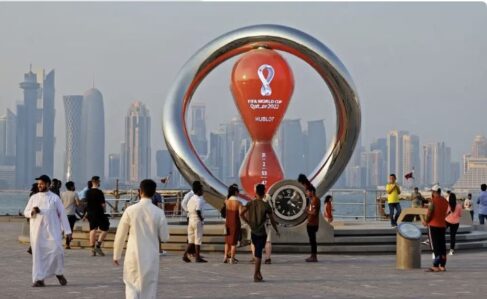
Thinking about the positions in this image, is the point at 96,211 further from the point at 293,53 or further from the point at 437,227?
the point at 293,53

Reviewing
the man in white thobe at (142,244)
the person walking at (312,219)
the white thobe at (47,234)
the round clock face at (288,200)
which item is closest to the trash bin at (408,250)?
the person walking at (312,219)

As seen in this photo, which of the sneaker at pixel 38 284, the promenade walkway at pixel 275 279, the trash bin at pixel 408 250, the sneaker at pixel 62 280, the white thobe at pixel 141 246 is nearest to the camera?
the white thobe at pixel 141 246

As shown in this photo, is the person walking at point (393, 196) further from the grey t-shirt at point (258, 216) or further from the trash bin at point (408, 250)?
the grey t-shirt at point (258, 216)

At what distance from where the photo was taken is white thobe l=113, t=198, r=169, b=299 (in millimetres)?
9227

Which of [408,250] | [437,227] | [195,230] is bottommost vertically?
[408,250]

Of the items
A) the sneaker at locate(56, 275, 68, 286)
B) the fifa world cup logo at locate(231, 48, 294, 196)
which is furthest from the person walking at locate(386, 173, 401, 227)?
the sneaker at locate(56, 275, 68, 286)

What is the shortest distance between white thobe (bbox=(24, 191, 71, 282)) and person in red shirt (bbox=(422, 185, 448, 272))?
5.84m

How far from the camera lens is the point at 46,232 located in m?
13.4

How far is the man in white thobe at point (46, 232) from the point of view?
13281 mm

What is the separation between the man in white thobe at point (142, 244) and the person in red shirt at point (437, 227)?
742 cm

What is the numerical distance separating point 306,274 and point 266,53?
10041 millimetres

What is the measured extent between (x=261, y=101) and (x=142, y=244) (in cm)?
1567

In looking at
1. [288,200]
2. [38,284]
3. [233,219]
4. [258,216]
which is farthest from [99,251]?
[38,284]

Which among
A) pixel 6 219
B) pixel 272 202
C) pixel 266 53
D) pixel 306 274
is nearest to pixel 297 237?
pixel 272 202
